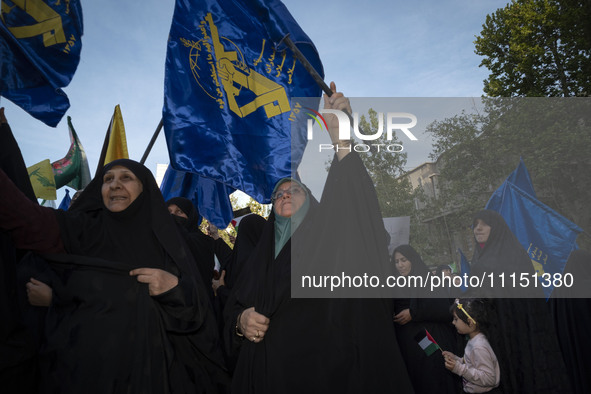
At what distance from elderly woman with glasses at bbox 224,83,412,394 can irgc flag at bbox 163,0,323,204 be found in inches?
54.8

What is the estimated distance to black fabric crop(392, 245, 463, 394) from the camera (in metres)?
3.30

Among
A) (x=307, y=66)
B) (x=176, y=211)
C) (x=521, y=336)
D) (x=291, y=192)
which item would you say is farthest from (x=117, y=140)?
(x=521, y=336)

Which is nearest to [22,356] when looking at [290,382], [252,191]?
[290,382]

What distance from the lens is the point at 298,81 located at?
143 inches

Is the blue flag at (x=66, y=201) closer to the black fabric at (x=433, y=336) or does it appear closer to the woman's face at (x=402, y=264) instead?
the woman's face at (x=402, y=264)

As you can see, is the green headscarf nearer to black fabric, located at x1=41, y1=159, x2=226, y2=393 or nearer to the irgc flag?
black fabric, located at x1=41, y1=159, x2=226, y2=393

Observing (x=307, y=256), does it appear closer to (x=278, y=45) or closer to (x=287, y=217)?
(x=287, y=217)

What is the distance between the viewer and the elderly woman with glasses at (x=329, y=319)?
1.86 meters

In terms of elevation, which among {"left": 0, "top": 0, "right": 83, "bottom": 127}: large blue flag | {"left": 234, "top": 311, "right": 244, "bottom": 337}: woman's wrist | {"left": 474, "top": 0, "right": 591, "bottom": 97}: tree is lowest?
{"left": 234, "top": 311, "right": 244, "bottom": 337}: woman's wrist

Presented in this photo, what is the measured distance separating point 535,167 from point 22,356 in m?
8.95

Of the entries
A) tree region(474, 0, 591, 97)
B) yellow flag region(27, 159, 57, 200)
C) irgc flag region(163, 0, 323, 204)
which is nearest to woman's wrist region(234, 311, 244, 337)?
irgc flag region(163, 0, 323, 204)

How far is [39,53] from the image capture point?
10.1 feet

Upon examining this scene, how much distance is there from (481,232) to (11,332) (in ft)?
11.1

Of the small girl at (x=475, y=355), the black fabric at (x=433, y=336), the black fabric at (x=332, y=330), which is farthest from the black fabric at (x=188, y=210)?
the small girl at (x=475, y=355)
